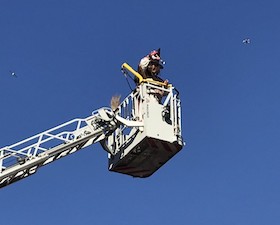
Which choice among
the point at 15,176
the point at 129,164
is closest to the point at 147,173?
the point at 129,164

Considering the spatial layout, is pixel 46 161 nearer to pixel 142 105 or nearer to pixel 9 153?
pixel 9 153

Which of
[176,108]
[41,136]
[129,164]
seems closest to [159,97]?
[176,108]

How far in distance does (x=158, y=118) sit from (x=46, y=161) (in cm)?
422

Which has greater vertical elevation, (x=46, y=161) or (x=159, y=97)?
(x=159, y=97)

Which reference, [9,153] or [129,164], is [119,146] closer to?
[129,164]

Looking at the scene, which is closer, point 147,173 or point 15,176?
point 15,176

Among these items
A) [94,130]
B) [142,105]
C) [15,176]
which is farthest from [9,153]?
[142,105]

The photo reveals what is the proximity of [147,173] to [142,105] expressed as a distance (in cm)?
285

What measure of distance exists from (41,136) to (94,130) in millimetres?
1962

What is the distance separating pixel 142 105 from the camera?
1111 inches

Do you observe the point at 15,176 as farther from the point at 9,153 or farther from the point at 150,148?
the point at 150,148

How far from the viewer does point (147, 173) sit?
96.8 ft

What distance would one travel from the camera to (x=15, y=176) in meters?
26.7

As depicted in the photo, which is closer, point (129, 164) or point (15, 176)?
point (15, 176)
